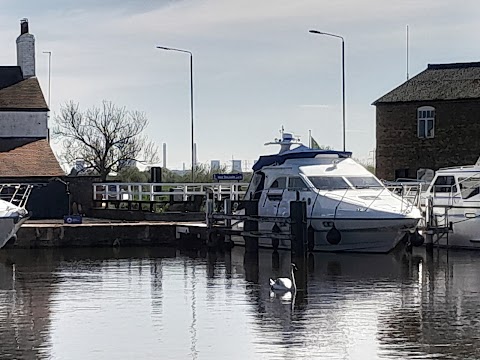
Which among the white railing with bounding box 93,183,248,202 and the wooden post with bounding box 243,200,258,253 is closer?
the wooden post with bounding box 243,200,258,253

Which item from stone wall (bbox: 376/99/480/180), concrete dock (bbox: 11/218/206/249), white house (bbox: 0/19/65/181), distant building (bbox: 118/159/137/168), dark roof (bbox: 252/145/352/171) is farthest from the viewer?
distant building (bbox: 118/159/137/168)

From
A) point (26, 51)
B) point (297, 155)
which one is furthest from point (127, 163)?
point (297, 155)

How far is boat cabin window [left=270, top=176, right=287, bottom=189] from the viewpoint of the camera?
32938 millimetres

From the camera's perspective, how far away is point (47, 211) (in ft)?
146

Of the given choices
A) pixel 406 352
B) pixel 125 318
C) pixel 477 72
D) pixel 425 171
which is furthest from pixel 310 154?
pixel 477 72

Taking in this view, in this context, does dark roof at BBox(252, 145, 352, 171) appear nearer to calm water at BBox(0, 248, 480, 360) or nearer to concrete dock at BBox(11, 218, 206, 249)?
concrete dock at BBox(11, 218, 206, 249)

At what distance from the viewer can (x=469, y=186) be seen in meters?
32.4

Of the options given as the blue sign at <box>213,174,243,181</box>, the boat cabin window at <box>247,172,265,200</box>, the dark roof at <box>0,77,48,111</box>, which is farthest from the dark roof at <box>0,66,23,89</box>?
the boat cabin window at <box>247,172,265,200</box>

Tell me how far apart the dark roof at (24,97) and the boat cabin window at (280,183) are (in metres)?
22.1

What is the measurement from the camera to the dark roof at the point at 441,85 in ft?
182

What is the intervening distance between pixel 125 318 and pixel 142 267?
9.56 m

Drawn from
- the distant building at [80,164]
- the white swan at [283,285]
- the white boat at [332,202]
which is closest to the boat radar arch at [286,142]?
the white boat at [332,202]

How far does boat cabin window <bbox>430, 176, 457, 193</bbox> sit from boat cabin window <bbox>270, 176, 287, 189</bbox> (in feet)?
14.9

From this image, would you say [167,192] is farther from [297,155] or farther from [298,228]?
[298,228]
